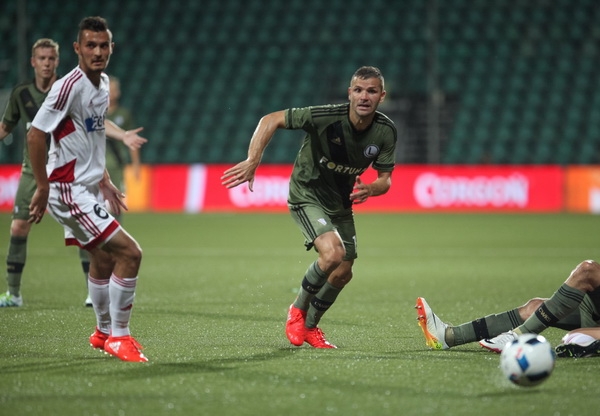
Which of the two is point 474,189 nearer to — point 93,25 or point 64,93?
point 93,25

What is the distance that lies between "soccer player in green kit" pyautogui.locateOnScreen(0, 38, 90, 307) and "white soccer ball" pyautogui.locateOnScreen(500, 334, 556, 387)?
15.1 feet

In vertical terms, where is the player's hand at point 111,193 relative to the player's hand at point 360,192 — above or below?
below

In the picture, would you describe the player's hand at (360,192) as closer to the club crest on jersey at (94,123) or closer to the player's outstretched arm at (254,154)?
the player's outstretched arm at (254,154)

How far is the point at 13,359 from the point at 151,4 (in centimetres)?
2340

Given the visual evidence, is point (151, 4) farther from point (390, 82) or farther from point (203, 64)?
point (390, 82)

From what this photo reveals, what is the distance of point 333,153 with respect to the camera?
647 centimetres

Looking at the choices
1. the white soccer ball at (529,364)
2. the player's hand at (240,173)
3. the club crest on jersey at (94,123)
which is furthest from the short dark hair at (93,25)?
the white soccer ball at (529,364)

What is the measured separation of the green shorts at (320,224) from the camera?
630 centimetres

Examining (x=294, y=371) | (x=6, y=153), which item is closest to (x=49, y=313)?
(x=294, y=371)

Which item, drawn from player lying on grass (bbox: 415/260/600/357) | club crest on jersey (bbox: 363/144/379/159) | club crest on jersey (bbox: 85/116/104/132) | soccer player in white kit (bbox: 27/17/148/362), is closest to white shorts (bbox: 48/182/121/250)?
soccer player in white kit (bbox: 27/17/148/362)

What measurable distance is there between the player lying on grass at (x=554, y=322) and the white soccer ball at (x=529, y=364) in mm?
874

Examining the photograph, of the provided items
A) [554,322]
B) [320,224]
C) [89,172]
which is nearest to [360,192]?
[320,224]

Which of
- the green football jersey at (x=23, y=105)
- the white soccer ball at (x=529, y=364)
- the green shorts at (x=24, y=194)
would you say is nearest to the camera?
the white soccer ball at (x=529, y=364)

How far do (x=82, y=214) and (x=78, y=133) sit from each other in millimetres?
490
